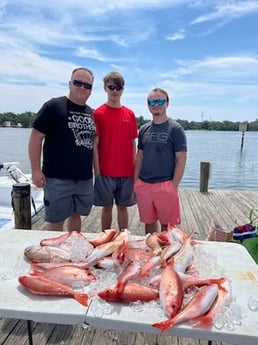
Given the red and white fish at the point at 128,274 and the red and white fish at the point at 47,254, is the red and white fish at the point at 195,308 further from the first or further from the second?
the red and white fish at the point at 47,254

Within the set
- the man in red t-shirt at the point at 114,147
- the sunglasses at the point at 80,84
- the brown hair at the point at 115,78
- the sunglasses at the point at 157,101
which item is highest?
the brown hair at the point at 115,78

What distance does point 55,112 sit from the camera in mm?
2578

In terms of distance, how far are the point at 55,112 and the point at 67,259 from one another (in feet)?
4.78

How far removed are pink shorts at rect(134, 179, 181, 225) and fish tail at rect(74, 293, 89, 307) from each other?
5.58 ft

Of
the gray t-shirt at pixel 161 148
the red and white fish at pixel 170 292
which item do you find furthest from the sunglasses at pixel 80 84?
the red and white fish at pixel 170 292

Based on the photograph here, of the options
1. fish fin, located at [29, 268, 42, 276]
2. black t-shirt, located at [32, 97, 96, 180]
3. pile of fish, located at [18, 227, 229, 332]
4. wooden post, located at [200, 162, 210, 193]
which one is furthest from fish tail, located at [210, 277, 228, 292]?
wooden post, located at [200, 162, 210, 193]

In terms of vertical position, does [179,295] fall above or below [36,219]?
above

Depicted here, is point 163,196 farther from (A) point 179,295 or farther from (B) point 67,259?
(A) point 179,295

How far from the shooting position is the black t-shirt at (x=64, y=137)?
257 cm

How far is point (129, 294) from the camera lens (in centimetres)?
121

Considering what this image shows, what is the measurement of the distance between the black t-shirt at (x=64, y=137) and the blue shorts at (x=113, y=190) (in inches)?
15.3

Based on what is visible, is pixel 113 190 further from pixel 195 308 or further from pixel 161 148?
pixel 195 308

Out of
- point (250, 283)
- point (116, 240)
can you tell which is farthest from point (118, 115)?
point (250, 283)

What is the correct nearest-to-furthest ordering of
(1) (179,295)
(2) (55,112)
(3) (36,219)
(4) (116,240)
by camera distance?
1. (1) (179,295)
2. (4) (116,240)
3. (2) (55,112)
4. (3) (36,219)
